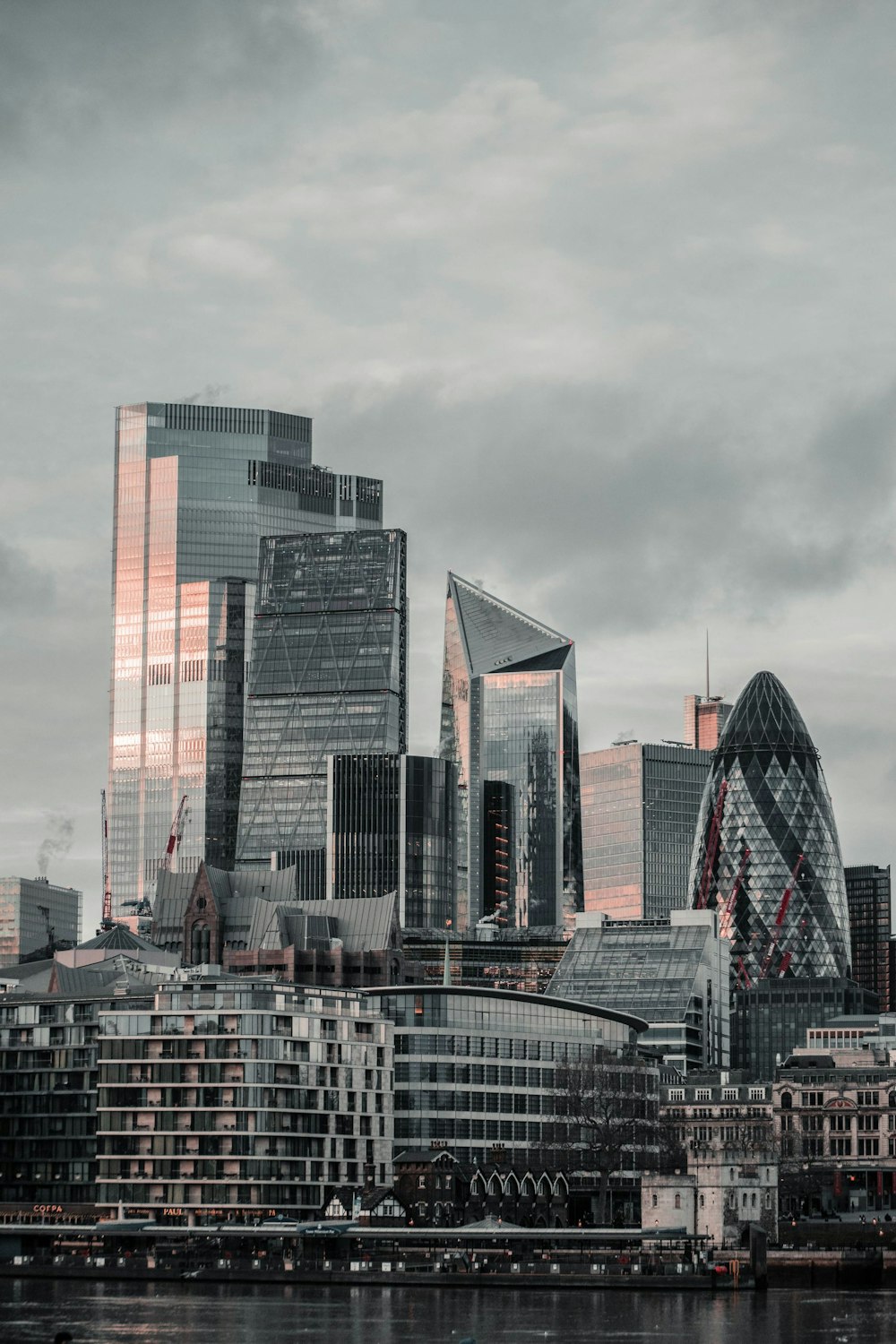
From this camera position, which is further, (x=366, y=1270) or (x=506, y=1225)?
(x=506, y=1225)

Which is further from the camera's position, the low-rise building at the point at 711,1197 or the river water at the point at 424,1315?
the low-rise building at the point at 711,1197

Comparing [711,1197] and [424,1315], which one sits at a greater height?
[711,1197]

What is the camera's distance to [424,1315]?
145375 mm

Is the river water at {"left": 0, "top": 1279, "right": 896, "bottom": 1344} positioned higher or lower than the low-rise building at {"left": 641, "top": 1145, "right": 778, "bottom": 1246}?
lower

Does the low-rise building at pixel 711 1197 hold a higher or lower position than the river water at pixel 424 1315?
higher

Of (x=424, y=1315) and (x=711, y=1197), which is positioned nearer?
(x=424, y=1315)

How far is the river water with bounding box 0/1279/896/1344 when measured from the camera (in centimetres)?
13088

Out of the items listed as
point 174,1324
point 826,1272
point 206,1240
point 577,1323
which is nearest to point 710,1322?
point 577,1323

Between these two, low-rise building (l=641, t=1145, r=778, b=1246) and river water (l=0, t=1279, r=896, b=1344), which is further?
low-rise building (l=641, t=1145, r=778, b=1246)

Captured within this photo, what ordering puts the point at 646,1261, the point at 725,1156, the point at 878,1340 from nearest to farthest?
the point at 878,1340 → the point at 646,1261 → the point at 725,1156

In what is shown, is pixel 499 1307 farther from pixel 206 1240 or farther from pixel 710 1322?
pixel 206 1240

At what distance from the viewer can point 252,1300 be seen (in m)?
158

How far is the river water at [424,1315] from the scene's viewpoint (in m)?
131

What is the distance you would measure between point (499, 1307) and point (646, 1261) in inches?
837
